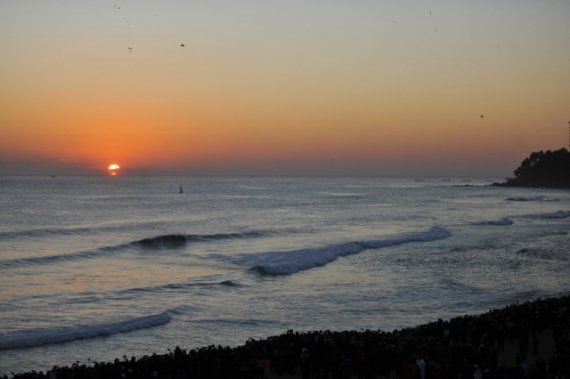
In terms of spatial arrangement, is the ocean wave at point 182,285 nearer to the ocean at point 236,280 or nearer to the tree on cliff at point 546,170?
the ocean at point 236,280

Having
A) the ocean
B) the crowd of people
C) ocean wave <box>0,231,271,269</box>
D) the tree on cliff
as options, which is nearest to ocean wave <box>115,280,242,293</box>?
the ocean

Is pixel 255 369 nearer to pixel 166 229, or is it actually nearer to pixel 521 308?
pixel 521 308

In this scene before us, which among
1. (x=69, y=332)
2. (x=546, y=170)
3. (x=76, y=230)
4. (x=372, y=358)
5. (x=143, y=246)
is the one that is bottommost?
(x=69, y=332)

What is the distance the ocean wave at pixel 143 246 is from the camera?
38.4m

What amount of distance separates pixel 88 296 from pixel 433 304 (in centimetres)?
1476

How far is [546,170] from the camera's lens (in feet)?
588

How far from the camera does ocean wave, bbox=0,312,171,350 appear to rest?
2088 centimetres

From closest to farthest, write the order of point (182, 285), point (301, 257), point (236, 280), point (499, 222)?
point (182, 285) < point (236, 280) < point (301, 257) < point (499, 222)

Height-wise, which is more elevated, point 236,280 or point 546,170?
point 546,170

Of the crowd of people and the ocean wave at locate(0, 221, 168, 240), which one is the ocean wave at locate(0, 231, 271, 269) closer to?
the ocean wave at locate(0, 221, 168, 240)

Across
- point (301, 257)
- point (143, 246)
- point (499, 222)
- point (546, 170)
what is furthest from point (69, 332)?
point (546, 170)

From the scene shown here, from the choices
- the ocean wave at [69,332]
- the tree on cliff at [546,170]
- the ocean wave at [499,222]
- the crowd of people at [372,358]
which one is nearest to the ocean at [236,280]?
the ocean wave at [69,332]

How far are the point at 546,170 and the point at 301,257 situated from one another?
15594cm

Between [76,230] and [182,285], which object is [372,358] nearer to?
[182,285]
